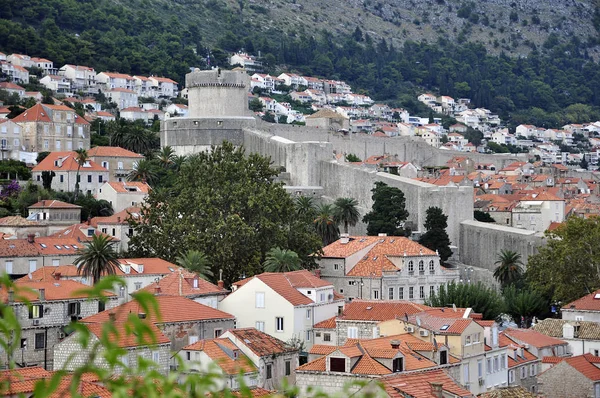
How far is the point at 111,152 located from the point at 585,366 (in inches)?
1495

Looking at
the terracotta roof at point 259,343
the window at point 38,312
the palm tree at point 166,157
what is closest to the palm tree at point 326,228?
the palm tree at point 166,157

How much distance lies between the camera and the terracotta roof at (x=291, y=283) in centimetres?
4362

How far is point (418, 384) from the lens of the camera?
95.3 feet

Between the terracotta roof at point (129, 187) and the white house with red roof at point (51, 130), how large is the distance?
40.0ft

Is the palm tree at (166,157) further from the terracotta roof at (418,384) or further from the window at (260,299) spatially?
the terracotta roof at (418,384)

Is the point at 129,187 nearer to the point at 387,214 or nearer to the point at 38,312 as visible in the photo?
the point at 387,214

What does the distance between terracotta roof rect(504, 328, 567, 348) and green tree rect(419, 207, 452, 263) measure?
61.9 ft

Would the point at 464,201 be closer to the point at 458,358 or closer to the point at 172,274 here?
the point at 172,274

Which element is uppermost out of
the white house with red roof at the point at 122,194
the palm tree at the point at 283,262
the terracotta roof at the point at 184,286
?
the white house with red roof at the point at 122,194

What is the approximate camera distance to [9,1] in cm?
13738

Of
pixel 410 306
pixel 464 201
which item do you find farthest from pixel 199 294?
pixel 464 201

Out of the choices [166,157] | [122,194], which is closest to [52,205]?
[122,194]

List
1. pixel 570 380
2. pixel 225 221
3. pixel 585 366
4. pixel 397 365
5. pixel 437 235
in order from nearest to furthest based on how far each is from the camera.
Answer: pixel 397 365 < pixel 570 380 < pixel 585 366 < pixel 225 221 < pixel 437 235

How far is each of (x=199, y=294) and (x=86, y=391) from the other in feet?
64.1
